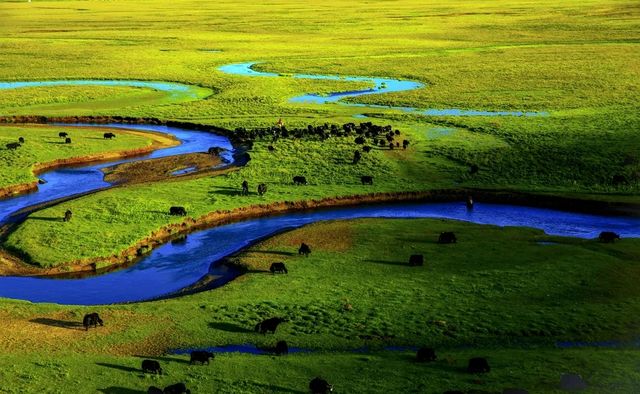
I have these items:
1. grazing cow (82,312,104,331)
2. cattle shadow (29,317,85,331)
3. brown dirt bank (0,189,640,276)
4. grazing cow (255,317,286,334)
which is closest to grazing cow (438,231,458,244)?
brown dirt bank (0,189,640,276)

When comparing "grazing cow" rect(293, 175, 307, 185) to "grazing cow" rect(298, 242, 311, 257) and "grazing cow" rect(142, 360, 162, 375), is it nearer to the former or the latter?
"grazing cow" rect(298, 242, 311, 257)

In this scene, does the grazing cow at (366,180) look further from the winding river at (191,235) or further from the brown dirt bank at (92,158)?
the brown dirt bank at (92,158)

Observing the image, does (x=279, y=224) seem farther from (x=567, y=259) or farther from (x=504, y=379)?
(x=504, y=379)

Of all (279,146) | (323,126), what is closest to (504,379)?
(279,146)

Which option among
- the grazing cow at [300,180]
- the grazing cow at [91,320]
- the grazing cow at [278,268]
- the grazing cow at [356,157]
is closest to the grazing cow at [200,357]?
the grazing cow at [91,320]

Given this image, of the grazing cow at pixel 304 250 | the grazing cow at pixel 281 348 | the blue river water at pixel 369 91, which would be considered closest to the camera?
the grazing cow at pixel 281 348

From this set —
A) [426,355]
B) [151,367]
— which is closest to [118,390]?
[151,367]

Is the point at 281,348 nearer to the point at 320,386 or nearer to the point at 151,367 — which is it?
the point at 320,386
